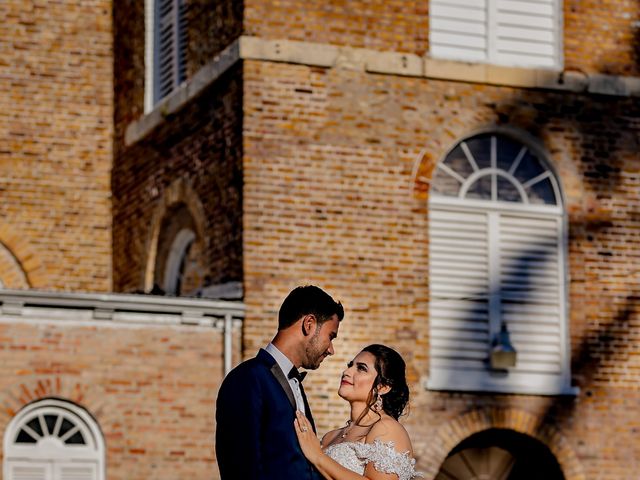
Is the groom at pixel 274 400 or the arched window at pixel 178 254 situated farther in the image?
the arched window at pixel 178 254

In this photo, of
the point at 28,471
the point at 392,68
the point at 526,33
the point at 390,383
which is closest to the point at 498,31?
the point at 526,33

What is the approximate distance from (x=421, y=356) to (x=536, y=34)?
402cm

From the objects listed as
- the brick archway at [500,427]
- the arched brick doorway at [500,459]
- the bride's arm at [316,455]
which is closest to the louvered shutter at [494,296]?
the brick archway at [500,427]

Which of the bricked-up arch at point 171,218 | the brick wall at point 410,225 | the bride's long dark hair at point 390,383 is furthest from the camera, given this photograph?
the bricked-up arch at point 171,218

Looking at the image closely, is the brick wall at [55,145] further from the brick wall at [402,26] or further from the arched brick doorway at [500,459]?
the arched brick doorway at [500,459]

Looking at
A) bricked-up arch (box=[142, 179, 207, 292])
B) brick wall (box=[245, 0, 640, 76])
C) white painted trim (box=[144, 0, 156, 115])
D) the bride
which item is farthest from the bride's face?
white painted trim (box=[144, 0, 156, 115])

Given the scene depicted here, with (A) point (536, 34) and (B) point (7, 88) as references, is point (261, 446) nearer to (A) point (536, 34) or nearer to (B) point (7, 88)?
(A) point (536, 34)

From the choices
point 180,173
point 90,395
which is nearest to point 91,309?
point 90,395

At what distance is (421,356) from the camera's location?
18312 mm

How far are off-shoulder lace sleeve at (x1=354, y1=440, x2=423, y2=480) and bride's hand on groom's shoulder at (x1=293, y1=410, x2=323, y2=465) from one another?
0.45 metres

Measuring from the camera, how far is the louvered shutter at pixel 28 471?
17.2 m

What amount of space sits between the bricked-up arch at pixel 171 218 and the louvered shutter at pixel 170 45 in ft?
4.82

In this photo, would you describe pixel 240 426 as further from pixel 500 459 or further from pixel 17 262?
pixel 17 262

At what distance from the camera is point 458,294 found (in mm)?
18750
